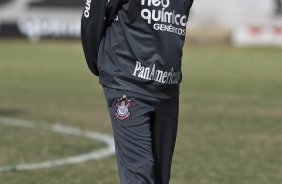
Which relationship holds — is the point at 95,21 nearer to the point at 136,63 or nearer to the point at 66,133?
the point at 136,63

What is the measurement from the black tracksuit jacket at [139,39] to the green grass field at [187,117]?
3.22m

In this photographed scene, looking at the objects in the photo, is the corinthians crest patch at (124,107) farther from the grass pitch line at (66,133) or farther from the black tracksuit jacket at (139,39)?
the grass pitch line at (66,133)

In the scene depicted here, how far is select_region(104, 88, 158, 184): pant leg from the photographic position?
217 inches

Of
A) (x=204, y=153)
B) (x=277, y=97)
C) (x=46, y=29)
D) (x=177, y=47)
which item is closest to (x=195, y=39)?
(x=46, y=29)

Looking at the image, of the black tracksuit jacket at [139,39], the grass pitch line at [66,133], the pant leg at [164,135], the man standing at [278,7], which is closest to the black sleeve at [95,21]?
the black tracksuit jacket at [139,39]

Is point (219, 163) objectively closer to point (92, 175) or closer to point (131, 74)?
point (92, 175)

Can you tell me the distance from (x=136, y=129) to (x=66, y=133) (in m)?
6.59

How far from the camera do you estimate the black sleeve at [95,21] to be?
5.52 m

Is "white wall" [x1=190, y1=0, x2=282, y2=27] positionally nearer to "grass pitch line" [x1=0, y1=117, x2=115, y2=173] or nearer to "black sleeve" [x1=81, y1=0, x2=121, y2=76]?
"grass pitch line" [x1=0, y1=117, x2=115, y2=173]

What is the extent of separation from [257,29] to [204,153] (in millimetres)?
20829

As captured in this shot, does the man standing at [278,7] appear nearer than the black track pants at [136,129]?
No

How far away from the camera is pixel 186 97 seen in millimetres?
17094

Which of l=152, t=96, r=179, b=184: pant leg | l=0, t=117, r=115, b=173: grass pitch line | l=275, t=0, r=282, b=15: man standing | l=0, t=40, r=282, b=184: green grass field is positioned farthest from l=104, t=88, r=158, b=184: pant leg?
l=275, t=0, r=282, b=15: man standing

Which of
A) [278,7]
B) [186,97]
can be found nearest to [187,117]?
[186,97]
